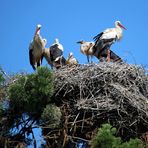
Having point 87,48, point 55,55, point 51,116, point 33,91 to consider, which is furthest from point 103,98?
point 87,48

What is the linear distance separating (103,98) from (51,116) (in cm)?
120

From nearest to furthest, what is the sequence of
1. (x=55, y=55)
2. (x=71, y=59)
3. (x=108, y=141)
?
(x=108, y=141), (x=71, y=59), (x=55, y=55)

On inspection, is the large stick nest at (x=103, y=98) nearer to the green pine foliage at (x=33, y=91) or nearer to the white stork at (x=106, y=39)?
the green pine foliage at (x=33, y=91)

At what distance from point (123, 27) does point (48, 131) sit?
5.08 meters

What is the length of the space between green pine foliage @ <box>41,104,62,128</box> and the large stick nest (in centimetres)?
28

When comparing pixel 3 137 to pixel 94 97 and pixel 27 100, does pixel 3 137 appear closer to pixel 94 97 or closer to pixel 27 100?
pixel 27 100

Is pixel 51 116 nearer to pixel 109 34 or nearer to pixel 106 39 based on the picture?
pixel 106 39

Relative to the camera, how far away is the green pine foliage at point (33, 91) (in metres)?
12.5

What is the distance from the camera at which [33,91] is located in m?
12.5

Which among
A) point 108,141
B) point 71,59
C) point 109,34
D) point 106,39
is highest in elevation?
point 109,34

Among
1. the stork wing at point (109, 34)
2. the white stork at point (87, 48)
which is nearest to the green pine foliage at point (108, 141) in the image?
the stork wing at point (109, 34)

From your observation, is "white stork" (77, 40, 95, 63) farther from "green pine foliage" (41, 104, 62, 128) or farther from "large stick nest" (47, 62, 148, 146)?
"green pine foliage" (41, 104, 62, 128)

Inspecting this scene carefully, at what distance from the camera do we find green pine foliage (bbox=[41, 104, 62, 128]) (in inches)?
487

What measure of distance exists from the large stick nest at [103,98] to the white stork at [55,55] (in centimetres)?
216
